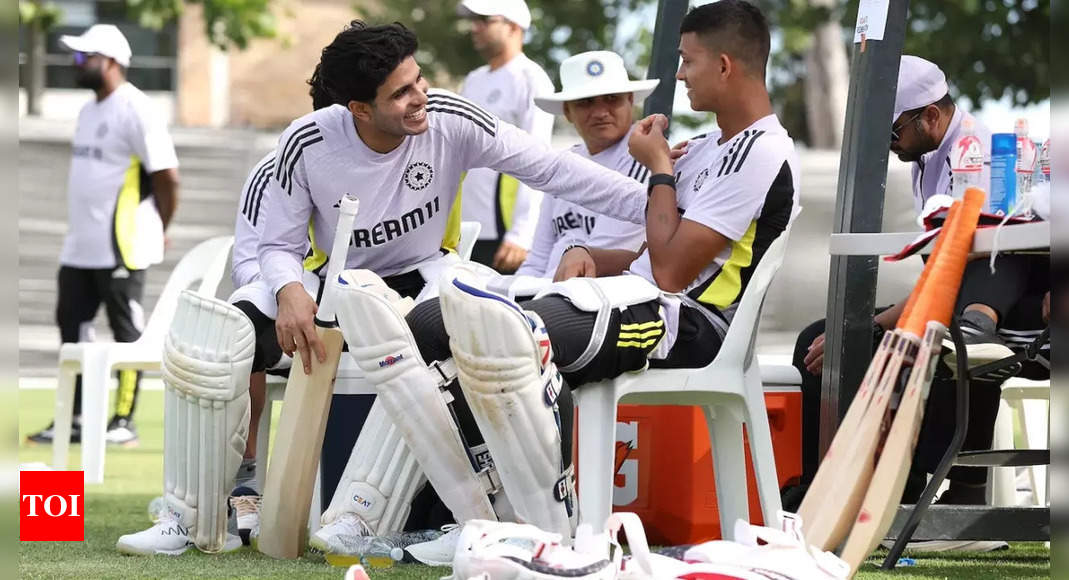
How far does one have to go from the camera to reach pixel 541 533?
8.81 feet

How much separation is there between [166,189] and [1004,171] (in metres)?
4.93

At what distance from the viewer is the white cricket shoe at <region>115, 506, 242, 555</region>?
3682mm

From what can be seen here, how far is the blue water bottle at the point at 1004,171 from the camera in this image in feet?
11.5

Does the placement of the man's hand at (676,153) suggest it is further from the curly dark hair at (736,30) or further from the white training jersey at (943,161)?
the white training jersey at (943,161)

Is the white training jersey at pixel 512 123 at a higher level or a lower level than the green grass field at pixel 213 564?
higher

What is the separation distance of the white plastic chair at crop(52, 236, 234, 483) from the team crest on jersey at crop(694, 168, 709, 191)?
2595 mm

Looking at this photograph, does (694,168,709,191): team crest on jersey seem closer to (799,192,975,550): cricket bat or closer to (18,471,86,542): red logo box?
(799,192,975,550): cricket bat

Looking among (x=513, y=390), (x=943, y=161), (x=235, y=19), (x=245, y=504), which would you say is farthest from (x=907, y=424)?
(x=235, y=19)

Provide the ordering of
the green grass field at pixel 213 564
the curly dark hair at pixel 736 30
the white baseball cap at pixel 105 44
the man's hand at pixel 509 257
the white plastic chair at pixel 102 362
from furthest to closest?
the white baseball cap at pixel 105 44
the man's hand at pixel 509 257
the white plastic chair at pixel 102 362
the curly dark hair at pixel 736 30
the green grass field at pixel 213 564

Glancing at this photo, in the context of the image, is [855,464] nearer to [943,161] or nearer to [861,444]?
[861,444]

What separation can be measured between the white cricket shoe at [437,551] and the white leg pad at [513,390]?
385 mm

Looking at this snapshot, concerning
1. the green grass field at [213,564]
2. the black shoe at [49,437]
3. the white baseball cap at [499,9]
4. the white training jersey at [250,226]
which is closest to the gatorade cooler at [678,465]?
the green grass field at [213,564]

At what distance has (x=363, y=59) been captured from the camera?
149 inches

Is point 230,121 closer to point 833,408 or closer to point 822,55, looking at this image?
point 822,55
